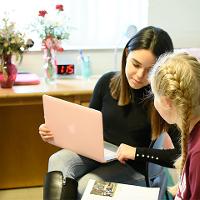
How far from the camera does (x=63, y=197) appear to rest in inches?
55.8

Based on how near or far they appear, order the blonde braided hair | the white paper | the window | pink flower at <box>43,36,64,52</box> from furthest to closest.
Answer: the window, pink flower at <box>43,36,64,52</box>, the white paper, the blonde braided hair

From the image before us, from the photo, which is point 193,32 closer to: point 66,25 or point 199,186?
point 66,25

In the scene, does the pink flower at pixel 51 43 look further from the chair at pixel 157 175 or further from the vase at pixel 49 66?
the chair at pixel 157 175

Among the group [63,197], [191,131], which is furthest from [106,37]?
[191,131]

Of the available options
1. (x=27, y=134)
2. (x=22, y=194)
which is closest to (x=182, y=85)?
(x=27, y=134)

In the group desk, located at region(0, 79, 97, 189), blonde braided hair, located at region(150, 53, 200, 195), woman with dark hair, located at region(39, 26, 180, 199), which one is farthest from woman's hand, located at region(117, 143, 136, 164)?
desk, located at region(0, 79, 97, 189)

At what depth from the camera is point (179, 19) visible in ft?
8.64

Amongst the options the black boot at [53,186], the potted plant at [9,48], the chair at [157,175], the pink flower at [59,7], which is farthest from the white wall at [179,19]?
the black boot at [53,186]

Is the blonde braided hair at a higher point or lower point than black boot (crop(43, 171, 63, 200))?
higher

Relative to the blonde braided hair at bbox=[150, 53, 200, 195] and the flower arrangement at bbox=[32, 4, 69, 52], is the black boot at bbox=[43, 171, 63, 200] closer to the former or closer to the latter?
the blonde braided hair at bbox=[150, 53, 200, 195]

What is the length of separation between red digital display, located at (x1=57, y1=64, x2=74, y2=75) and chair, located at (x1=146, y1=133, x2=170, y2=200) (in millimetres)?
929

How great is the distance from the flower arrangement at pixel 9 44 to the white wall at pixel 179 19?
0.94 meters

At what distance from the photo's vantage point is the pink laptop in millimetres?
1448

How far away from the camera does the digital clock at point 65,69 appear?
7.88ft
